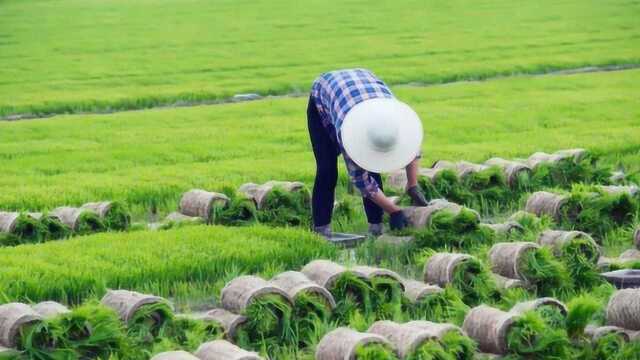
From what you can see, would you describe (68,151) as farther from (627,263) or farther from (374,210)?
(627,263)

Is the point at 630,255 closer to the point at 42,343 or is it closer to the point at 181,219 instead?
the point at 181,219

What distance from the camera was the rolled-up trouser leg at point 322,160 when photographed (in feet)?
34.7

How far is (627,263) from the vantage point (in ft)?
30.6

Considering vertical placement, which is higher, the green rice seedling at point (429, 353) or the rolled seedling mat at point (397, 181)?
the green rice seedling at point (429, 353)

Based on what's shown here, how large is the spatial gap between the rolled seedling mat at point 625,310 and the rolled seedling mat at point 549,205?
3.33 metres

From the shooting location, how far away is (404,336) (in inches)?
280

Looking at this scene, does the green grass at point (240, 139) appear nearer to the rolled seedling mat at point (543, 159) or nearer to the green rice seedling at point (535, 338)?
the rolled seedling mat at point (543, 159)

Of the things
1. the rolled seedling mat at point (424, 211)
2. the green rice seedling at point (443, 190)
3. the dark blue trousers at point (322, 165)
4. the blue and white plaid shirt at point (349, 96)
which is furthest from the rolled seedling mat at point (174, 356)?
the green rice seedling at point (443, 190)

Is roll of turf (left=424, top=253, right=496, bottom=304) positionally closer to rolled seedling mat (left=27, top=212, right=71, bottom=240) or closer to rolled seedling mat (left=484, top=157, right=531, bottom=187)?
rolled seedling mat (left=27, top=212, right=71, bottom=240)

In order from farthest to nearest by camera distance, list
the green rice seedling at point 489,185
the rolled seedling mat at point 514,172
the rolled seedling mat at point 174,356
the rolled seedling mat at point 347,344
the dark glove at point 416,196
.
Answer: the rolled seedling mat at point 514,172
the green rice seedling at point 489,185
the dark glove at point 416,196
the rolled seedling mat at point 347,344
the rolled seedling mat at point 174,356

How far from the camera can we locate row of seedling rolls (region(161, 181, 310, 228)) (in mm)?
11406

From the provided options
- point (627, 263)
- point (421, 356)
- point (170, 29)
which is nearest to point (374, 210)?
point (627, 263)

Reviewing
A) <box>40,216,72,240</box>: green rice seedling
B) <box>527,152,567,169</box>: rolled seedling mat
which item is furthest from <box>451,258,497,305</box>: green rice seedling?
<box>527,152,567,169</box>: rolled seedling mat

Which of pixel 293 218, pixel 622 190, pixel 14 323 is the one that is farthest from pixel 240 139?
pixel 14 323
